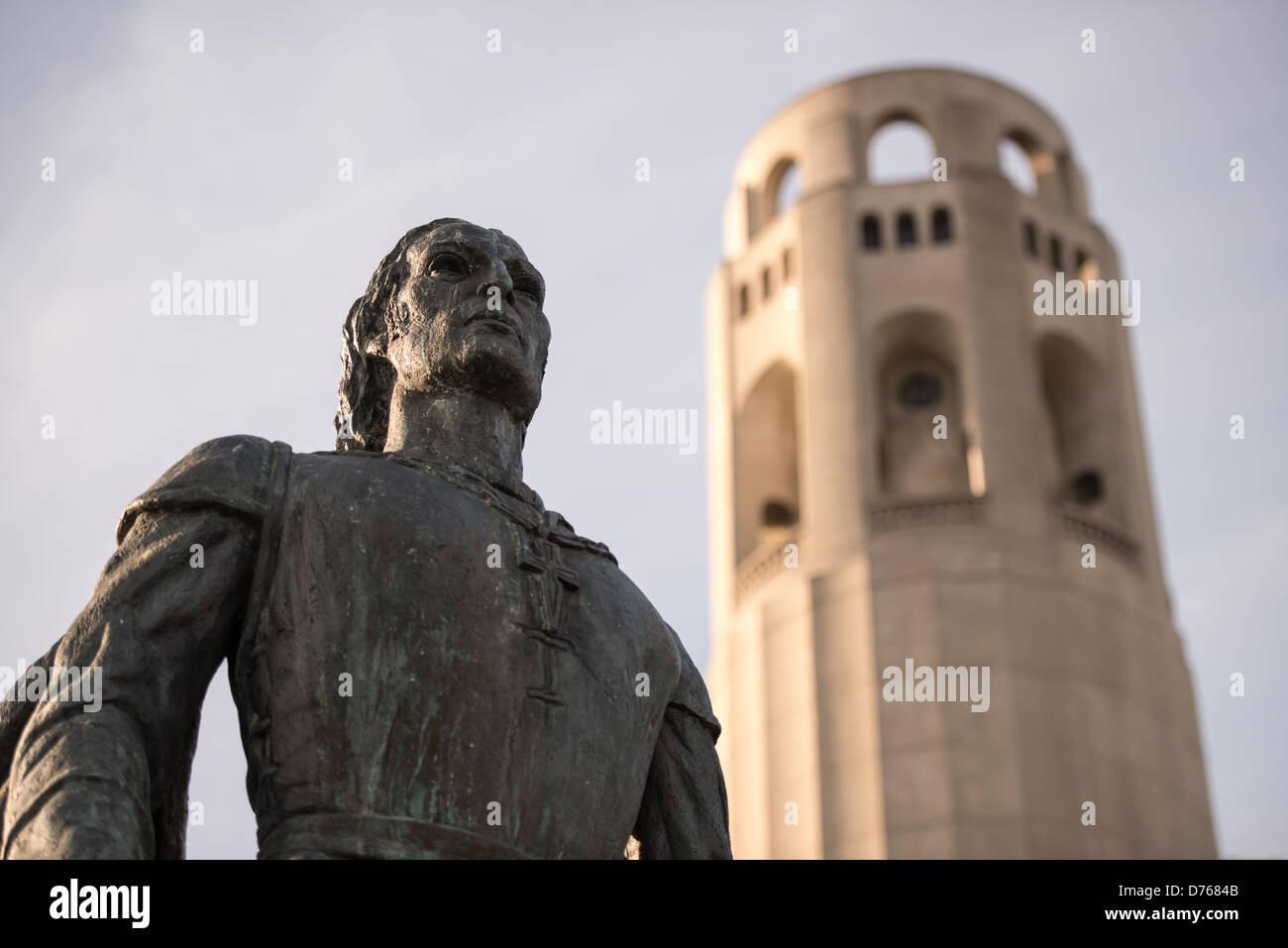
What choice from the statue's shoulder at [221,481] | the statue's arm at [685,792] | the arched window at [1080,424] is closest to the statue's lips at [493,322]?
the statue's shoulder at [221,481]

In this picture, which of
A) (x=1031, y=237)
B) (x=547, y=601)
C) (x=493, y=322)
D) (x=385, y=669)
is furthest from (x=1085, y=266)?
(x=385, y=669)

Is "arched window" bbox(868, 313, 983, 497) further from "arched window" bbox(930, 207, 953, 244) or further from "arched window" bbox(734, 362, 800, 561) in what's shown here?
"arched window" bbox(734, 362, 800, 561)

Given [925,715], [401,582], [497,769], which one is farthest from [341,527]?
[925,715]

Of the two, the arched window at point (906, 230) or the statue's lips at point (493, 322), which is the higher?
the arched window at point (906, 230)

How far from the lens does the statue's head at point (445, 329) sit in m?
6.85

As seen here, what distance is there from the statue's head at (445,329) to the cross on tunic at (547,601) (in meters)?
0.55

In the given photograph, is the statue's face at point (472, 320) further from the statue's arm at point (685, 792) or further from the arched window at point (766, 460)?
the arched window at point (766, 460)

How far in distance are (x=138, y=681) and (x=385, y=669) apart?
2.11 ft

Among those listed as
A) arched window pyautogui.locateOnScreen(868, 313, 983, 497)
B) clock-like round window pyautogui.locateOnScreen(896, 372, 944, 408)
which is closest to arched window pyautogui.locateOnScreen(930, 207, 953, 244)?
arched window pyautogui.locateOnScreen(868, 313, 983, 497)

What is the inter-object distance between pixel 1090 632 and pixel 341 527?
4192 centimetres
